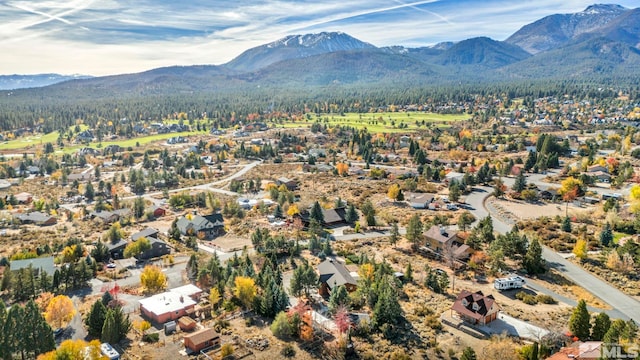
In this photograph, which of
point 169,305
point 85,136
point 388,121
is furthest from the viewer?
point 388,121

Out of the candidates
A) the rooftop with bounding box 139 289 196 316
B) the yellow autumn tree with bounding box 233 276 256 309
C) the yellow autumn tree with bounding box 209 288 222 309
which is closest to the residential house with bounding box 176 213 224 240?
the rooftop with bounding box 139 289 196 316

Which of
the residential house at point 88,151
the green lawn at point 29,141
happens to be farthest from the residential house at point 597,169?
the green lawn at point 29,141

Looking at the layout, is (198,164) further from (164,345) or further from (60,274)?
(164,345)

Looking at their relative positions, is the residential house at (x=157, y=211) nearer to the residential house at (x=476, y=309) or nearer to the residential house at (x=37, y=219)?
the residential house at (x=37, y=219)

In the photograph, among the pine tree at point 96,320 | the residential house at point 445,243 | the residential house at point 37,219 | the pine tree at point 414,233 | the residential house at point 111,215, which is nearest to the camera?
the pine tree at point 96,320

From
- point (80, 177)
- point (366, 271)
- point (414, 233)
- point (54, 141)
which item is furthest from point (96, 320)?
point (54, 141)

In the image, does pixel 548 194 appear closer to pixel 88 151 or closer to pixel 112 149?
pixel 112 149

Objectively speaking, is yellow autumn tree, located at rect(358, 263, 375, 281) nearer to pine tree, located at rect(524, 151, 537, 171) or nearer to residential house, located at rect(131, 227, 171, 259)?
residential house, located at rect(131, 227, 171, 259)

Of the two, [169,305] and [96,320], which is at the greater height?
[96,320]
